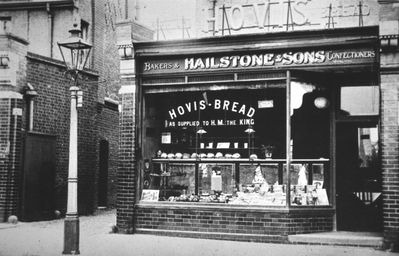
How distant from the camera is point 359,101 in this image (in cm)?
1194

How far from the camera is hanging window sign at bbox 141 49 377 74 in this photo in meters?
11.3

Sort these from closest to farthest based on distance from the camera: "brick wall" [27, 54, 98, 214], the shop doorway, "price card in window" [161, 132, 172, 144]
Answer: "price card in window" [161, 132, 172, 144], "brick wall" [27, 54, 98, 214], the shop doorway

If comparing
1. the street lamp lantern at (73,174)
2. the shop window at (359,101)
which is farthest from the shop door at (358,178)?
the street lamp lantern at (73,174)

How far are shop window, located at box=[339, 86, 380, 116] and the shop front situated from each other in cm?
2

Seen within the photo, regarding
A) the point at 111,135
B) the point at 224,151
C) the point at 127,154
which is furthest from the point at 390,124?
the point at 111,135

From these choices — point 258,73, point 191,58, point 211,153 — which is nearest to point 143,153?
point 211,153

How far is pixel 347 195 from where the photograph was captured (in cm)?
1192

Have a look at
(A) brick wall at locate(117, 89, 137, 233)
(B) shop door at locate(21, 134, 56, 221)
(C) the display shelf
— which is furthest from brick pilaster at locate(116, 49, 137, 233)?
(B) shop door at locate(21, 134, 56, 221)

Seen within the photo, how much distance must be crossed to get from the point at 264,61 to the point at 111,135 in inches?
389

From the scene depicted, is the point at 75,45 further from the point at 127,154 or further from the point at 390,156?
the point at 390,156

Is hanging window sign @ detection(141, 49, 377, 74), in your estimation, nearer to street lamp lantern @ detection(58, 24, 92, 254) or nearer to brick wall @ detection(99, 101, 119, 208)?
street lamp lantern @ detection(58, 24, 92, 254)

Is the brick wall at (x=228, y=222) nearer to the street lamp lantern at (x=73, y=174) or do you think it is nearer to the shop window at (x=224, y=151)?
the shop window at (x=224, y=151)

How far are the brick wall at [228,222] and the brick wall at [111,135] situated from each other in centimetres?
763

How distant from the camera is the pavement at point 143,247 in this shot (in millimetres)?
9945
